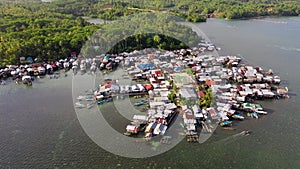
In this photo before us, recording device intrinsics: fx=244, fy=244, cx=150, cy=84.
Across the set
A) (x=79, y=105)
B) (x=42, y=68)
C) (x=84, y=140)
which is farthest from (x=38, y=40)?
(x=84, y=140)

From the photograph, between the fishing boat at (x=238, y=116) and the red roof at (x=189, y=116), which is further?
the fishing boat at (x=238, y=116)

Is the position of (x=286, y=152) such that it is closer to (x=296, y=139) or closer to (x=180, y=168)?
(x=296, y=139)

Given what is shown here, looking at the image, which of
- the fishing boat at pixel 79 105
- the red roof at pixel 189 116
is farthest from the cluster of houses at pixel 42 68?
the red roof at pixel 189 116

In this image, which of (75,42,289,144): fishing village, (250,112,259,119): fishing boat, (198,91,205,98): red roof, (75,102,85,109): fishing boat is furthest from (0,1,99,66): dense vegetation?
(250,112,259,119): fishing boat

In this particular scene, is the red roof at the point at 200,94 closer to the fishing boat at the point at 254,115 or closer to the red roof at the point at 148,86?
the fishing boat at the point at 254,115

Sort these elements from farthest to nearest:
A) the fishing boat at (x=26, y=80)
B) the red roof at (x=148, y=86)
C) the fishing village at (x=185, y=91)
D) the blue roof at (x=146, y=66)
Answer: the blue roof at (x=146, y=66), the fishing boat at (x=26, y=80), the red roof at (x=148, y=86), the fishing village at (x=185, y=91)

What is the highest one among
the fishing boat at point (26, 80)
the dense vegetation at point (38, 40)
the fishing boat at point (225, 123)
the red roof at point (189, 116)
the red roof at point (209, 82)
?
the dense vegetation at point (38, 40)
